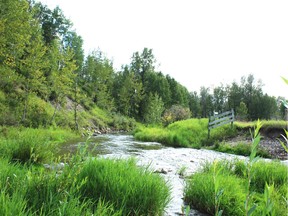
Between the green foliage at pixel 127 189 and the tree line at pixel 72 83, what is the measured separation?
7.13 ft

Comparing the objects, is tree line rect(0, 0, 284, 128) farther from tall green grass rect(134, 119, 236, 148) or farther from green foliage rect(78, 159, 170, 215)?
tall green grass rect(134, 119, 236, 148)

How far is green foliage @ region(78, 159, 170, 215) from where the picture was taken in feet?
12.6

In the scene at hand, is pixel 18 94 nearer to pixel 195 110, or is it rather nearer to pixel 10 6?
pixel 10 6

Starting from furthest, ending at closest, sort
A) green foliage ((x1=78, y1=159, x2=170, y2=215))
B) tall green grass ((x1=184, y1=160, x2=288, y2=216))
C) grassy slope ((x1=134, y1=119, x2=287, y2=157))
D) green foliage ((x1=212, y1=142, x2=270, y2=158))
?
grassy slope ((x1=134, y1=119, x2=287, y2=157)) → green foliage ((x1=212, y1=142, x2=270, y2=158)) → tall green grass ((x1=184, y1=160, x2=288, y2=216)) → green foliage ((x1=78, y1=159, x2=170, y2=215))

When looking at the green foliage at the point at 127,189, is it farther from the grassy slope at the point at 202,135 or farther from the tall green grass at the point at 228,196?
the grassy slope at the point at 202,135

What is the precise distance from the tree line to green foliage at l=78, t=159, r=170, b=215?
217cm

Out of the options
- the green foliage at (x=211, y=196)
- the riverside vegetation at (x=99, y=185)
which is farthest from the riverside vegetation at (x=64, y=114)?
the green foliage at (x=211, y=196)

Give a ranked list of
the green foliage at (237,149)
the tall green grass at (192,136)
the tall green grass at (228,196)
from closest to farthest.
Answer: the tall green grass at (228,196) → the green foliage at (237,149) → the tall green grass at (192,136)

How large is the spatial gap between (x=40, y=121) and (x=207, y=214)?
24777 mm

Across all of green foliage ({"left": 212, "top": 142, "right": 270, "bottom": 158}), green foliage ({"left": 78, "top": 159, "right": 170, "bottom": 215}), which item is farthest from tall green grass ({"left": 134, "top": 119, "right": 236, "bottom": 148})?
green foliage ({"left": 78, "top": 159, "right": 170, "bottom": 215})

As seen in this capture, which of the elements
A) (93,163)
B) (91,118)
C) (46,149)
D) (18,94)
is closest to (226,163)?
(93,163)

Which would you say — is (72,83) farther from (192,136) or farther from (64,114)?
(192,136)

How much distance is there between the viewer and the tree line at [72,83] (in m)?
23.2

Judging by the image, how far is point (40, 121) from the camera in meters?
26.5
